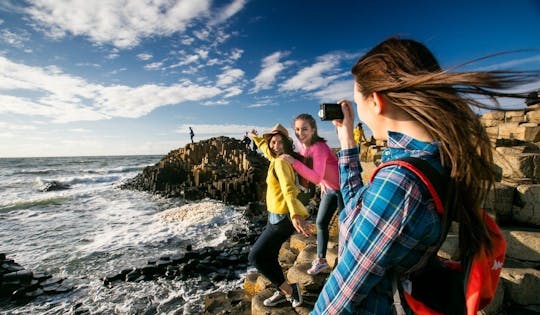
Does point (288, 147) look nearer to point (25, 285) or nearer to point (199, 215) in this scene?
point (25, 285)

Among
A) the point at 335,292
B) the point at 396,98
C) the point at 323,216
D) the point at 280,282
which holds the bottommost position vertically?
the point at 280,282

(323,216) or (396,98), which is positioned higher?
(396,98)

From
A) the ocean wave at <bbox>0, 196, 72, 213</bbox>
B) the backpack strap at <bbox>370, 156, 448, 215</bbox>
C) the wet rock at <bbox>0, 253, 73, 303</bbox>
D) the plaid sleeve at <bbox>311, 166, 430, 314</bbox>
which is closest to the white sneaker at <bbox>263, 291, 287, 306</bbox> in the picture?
the plaid sleeve at <bbox>311, 166, 430, 314</bbox>

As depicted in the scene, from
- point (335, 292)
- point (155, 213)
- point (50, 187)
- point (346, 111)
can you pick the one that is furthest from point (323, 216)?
point (50, 187)

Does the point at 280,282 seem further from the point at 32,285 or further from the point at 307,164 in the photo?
the point at 32,285

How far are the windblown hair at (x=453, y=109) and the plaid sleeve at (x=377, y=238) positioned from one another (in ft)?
0.54

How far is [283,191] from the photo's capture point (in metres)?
3.39

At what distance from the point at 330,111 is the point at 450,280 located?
0.99 m

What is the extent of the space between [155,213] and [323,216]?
13340 mm

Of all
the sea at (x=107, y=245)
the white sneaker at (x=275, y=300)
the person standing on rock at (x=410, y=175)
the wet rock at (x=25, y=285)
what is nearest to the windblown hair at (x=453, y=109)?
the person standing on rock at (x=410, y=175)

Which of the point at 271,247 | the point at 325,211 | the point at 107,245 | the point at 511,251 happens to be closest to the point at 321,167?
the point at 325,211

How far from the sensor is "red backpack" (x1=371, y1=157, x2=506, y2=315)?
1007 millimetres

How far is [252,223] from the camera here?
12.5 metres

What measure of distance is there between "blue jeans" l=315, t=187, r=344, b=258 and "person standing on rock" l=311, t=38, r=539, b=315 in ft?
8.88
